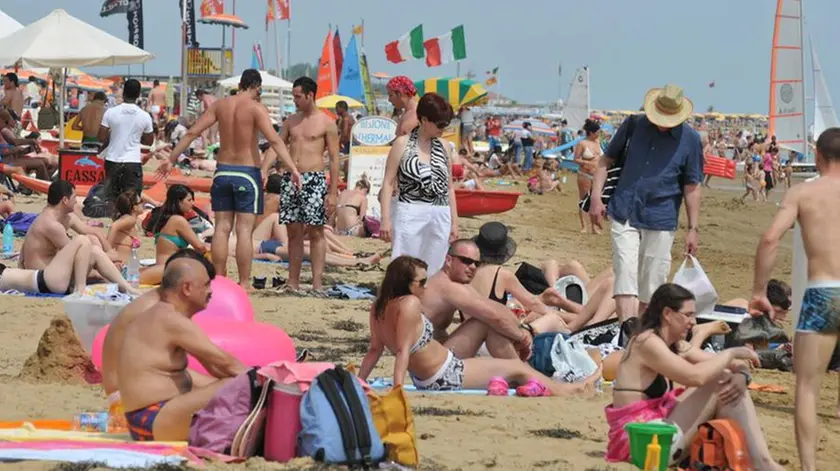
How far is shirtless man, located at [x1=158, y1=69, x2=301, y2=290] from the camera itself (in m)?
9.72

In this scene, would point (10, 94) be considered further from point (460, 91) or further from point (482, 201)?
point (460, 91)

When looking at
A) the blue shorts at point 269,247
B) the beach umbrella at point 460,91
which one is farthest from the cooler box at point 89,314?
the beach umbrella at point 460,91

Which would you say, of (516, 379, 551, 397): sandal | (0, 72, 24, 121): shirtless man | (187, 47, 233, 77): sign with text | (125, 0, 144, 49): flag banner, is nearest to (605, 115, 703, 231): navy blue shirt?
(516, 379, 551, 397): sandal

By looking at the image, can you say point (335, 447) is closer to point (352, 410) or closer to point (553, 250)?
point (352, 410)

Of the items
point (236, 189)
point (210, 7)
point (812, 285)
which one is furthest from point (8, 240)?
point (210, 7)

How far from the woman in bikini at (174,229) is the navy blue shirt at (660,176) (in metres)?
3.21

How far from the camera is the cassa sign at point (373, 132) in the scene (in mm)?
16844

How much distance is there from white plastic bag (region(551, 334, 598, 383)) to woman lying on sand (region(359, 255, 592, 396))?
0.23m

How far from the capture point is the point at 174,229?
32.2ft

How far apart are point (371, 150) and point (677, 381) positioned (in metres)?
11.5

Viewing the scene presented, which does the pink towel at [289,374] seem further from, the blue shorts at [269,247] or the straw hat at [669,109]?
the blue shorts at [269,247]

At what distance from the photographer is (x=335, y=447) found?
5008 millimetres

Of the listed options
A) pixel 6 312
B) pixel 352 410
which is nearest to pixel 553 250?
pixel 6 312

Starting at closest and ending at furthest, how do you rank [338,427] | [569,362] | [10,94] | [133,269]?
[338,427], [569,362], [133,269], [10,94]
